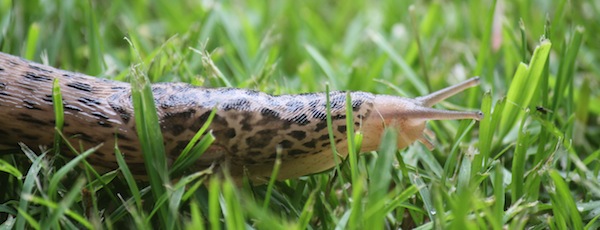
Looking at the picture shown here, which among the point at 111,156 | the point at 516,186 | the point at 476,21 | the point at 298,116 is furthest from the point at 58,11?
the point at 516,186

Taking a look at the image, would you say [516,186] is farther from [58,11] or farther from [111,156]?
[58,11]

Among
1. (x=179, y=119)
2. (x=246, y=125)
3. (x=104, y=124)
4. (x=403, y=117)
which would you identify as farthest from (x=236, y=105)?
(x=403, y=117)

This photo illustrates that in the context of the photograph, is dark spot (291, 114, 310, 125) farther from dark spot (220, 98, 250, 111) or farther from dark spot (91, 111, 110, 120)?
dark spot (91, 111, 110, 120)

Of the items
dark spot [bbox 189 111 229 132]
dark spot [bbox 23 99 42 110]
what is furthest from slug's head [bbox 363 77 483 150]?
dark spot [bbox 23 99 42 110]

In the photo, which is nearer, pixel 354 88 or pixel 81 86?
pixel 81 86

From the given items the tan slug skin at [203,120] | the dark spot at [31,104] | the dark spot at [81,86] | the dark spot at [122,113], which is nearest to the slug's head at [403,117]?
the tan slug skin at [203,120]

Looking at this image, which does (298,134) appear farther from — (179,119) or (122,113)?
(122,113)
